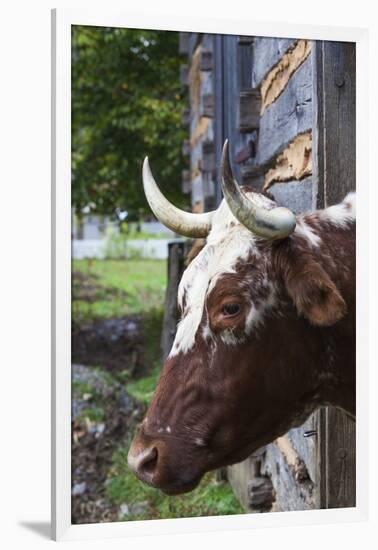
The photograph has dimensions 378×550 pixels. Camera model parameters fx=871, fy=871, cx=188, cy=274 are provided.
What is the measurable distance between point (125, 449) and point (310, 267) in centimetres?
370

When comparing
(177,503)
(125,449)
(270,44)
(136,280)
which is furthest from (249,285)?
(136,280)

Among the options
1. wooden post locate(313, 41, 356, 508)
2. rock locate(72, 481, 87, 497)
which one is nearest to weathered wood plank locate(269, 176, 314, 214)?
wooden post locate(313, 41, 356, 508)

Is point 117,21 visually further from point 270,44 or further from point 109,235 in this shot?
point 109,235

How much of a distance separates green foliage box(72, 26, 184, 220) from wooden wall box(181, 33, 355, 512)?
2.91 metres

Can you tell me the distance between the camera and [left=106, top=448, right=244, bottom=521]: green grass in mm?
4629

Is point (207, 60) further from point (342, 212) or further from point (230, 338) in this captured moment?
point (230, 338)

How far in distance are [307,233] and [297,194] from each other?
803 mm

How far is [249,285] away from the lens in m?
2.59

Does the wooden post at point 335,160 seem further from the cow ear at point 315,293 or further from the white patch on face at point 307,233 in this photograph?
the cow ear at point 315,293

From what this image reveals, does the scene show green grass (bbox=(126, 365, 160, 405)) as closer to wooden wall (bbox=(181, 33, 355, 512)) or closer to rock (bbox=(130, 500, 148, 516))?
rock (bbox=(130, 500, 148, 516))

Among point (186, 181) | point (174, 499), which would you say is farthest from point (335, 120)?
point (186, 181)

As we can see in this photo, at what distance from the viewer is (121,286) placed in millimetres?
11070

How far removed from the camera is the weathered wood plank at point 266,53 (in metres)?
3.58

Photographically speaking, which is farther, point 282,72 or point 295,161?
point 282,72
